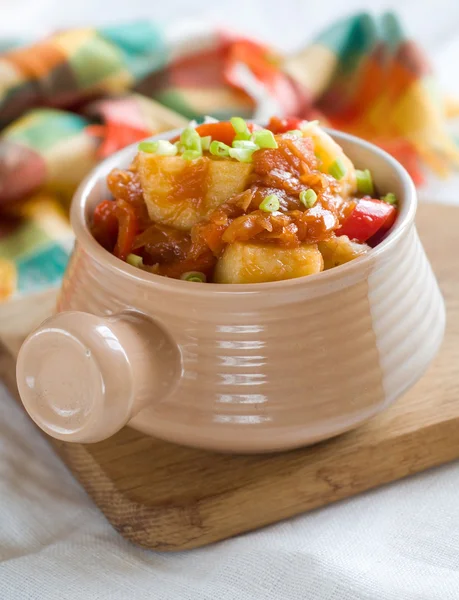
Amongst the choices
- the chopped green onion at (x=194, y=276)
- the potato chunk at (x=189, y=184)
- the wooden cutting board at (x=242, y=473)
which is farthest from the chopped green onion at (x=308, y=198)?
the wooden cutting board at (x=242, y=473)

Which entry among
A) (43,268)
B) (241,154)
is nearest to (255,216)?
(241,154)

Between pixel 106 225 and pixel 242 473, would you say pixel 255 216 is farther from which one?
pixel 242 473

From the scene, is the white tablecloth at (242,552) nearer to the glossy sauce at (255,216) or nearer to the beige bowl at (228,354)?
the beige bowl at (228,354)

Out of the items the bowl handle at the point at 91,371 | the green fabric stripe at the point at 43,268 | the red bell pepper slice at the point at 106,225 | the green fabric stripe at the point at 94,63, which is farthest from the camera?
the green fabric stripe at the point at 94,63

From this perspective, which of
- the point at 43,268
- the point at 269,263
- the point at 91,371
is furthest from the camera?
the point at 43,268

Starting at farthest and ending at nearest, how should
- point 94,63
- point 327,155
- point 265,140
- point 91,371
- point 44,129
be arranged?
point 94,63 → point 44,129 → point 327,155 → point 265,140 → point 91,371

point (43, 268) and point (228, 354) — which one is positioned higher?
point (228, 354)

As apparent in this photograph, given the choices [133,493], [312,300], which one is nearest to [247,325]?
[312,300]
